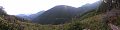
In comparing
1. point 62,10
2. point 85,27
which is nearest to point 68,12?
point 62,10

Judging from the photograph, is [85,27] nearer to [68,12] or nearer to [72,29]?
[72,29]

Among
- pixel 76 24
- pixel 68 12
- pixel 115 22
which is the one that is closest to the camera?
pixel 115 22

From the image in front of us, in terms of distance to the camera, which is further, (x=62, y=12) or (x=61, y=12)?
(x=62, y=12)

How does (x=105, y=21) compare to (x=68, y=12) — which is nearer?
(x=105, y=21)

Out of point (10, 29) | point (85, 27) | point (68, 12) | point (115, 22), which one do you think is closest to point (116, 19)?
point (115, 22)

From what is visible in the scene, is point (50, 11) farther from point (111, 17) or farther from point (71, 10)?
point (111, 17)

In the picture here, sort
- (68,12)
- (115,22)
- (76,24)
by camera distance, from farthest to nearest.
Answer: (68,12), (76,24), (115,22)

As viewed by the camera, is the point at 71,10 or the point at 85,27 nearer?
the point at 85,27
